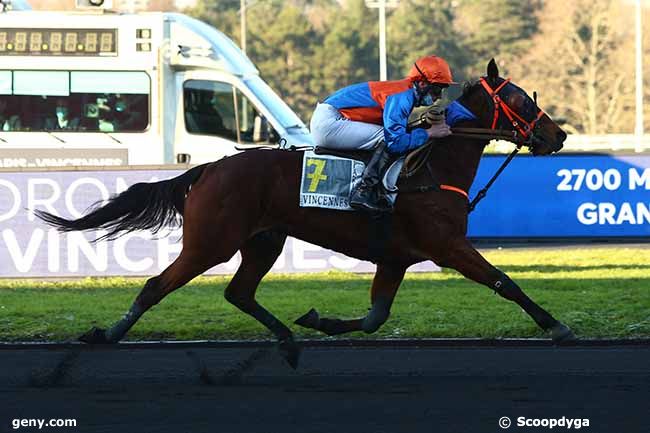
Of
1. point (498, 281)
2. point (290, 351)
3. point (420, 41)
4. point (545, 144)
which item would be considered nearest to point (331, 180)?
point (290, 351)

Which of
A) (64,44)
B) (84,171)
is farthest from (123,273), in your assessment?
(64,44)

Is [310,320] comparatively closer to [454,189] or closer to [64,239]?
[454,189]

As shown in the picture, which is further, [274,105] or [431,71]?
[274,105]

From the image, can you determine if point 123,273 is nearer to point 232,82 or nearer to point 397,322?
point 397,322

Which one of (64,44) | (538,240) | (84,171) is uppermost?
(64,44)

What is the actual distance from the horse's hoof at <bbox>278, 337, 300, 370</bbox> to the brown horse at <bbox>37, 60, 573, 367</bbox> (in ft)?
0.04

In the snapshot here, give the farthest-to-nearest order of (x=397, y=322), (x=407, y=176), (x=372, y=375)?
(x=397, y=322), (x=407, y=176), (x=372, y=375)

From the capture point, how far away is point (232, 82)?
2252cm

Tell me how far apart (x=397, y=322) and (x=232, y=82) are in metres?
11.5

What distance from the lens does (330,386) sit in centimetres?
846

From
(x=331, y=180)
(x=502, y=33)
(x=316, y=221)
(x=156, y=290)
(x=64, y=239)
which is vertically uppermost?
(x=502, y=33)

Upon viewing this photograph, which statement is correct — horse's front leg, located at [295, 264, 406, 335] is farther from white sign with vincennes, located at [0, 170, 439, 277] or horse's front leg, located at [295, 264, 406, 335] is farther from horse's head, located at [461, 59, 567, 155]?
white sign with vincennes, located at [0, 170, 439, 277]

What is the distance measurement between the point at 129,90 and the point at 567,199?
27.0ft

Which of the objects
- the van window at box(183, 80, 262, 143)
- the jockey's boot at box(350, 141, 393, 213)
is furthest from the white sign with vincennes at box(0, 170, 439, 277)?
the van window at box(183, 80, 262, 143)
